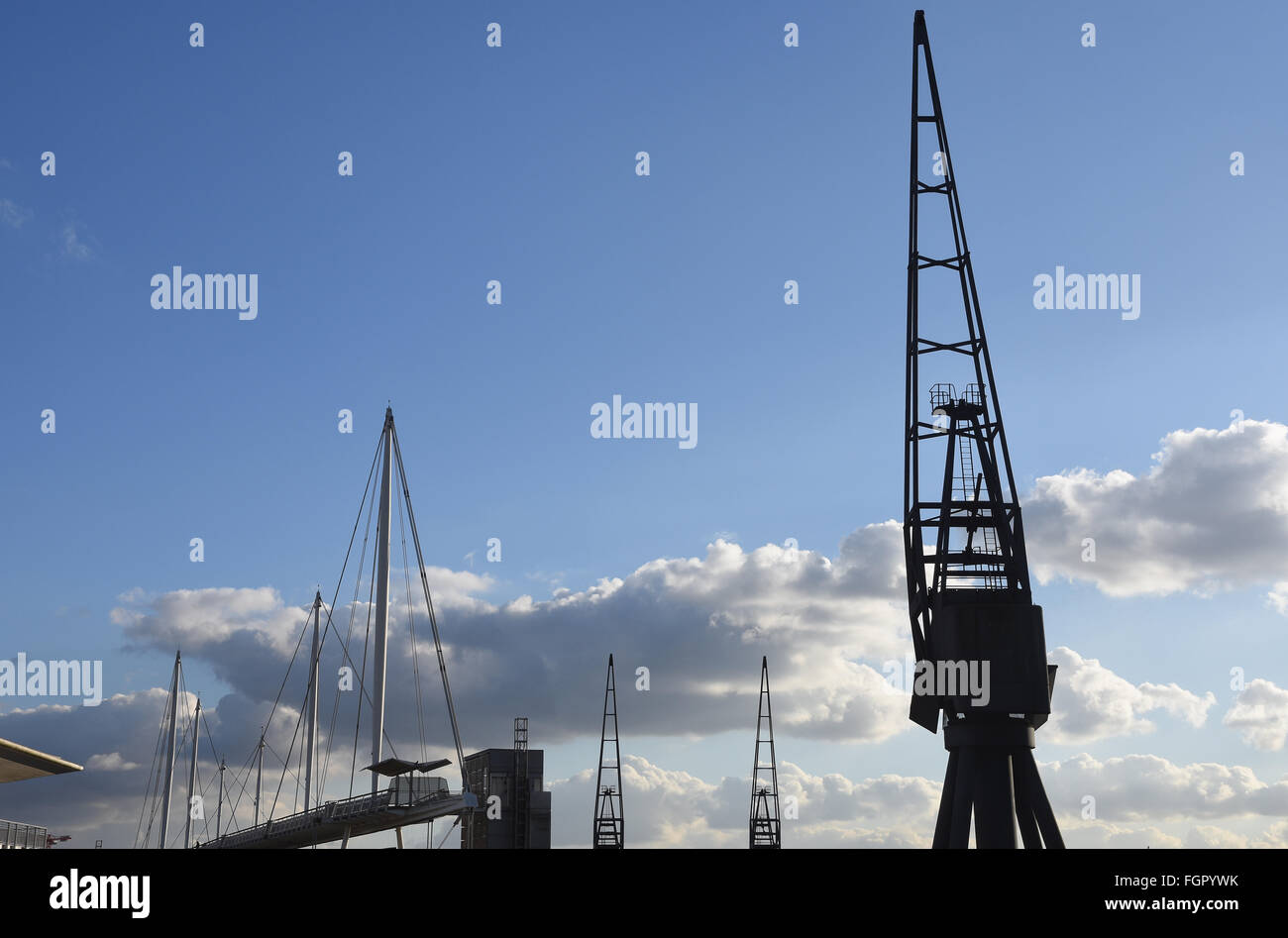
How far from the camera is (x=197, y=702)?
138 metres

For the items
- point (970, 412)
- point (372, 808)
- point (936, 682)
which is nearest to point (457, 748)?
point (372, 808)

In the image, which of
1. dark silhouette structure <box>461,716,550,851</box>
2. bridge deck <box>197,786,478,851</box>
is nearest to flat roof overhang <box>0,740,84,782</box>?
bridge deck <box>197,786,478,851</box>

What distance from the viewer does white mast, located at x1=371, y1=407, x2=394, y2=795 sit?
6059cm

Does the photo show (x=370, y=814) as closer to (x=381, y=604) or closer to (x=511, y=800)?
(x=381, y=604)

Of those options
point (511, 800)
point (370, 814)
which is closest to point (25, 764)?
point (370, 814)

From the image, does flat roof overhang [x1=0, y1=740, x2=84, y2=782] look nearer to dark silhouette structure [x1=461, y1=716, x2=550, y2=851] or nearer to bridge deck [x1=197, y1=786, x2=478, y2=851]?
bridge deck [x1=197, y1=786, x2=478, y2=851]

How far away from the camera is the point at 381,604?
221 feet

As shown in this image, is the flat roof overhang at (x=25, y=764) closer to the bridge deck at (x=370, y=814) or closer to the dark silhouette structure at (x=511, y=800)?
the bridge deck at (x=370, y=814)
